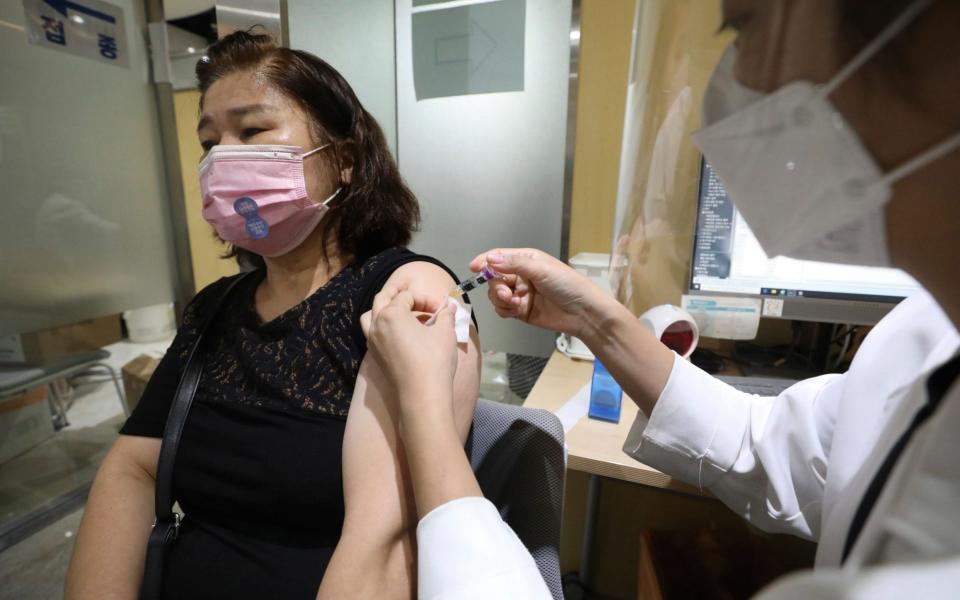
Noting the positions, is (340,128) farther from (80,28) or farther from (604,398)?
(80,28)

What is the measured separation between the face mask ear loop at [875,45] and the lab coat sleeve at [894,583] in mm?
328

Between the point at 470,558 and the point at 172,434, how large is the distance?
0.77 meters

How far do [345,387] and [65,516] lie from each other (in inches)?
74.6

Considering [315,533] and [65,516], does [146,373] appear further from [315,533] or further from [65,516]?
[315,533]

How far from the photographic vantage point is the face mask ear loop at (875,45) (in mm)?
286

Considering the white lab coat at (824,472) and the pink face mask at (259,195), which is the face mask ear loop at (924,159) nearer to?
the white lab coat at (824,472)

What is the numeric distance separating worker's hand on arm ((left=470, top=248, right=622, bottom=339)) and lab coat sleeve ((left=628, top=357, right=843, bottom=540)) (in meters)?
0.19

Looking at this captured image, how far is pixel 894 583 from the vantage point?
0.76ft

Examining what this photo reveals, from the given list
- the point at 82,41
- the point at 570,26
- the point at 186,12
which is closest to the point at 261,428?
the point at 570,26

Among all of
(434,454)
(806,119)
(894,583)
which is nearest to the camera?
(894,583)

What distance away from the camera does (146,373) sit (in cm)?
209

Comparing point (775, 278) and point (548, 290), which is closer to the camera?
point (548, 290)

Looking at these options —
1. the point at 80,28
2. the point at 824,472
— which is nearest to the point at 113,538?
the point at 824,472

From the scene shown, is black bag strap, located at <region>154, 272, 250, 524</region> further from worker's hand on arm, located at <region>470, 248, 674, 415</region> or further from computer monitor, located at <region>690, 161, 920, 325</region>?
computer monitor, located at <region>690, 161, 920, 325</region>
